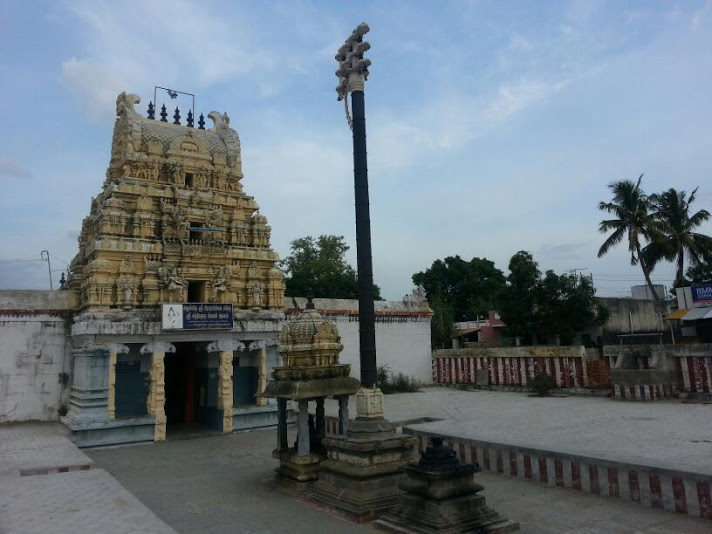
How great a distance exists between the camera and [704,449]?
8.79m

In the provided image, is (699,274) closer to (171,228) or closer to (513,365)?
(513,365)

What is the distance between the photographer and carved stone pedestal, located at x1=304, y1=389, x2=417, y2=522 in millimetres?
7359

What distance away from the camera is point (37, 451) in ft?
36.6

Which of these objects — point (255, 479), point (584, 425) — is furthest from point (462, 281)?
point (255, 479)

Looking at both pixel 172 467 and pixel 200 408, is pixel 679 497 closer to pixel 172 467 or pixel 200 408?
pixel 172 467

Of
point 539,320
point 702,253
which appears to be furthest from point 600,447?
point 702,253

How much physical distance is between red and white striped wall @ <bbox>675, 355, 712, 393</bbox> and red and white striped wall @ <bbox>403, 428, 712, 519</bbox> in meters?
9.79

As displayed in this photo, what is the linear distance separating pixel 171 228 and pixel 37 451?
676 centimetres

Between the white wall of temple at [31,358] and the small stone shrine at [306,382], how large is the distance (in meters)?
9.27

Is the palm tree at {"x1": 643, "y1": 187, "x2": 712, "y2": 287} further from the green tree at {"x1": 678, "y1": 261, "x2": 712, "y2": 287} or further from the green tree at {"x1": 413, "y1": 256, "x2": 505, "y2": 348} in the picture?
the green tree at {"x1": 413, "y1": 256, "x2": 505, "y2": 348}

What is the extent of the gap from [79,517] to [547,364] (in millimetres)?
16962

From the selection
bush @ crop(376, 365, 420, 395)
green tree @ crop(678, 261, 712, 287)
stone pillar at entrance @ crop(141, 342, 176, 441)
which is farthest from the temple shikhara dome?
green tree @ crop(678, 261, 712, 287)

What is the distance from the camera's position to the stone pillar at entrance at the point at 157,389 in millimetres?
14000

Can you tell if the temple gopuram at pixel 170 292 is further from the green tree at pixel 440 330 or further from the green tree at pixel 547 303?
the green tree at pixel 440 330
